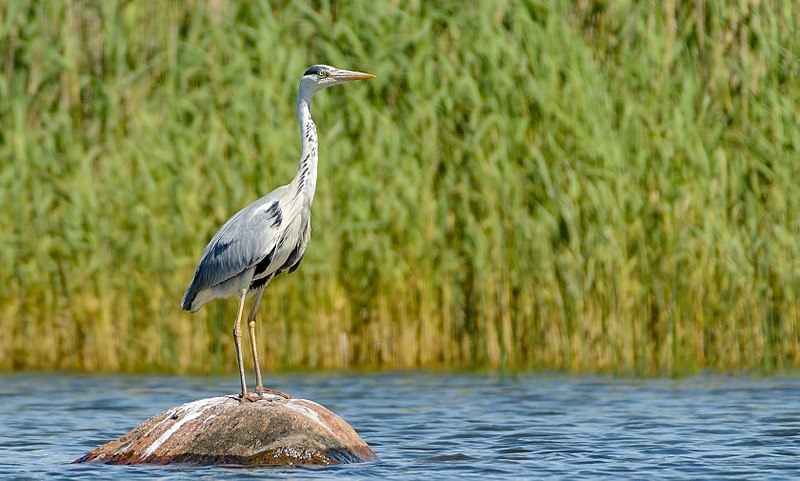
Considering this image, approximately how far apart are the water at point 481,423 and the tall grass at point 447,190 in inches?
12.0

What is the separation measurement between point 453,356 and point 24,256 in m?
3.47

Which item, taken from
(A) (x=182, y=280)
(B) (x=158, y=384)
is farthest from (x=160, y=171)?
(B) (x=158, y=384)

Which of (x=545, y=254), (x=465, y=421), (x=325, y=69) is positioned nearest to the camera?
(x=325, y=69)

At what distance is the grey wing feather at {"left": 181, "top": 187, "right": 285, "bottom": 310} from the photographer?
312 inches

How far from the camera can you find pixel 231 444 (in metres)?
7.67

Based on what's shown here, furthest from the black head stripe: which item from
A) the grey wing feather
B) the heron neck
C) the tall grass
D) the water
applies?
the tall grass

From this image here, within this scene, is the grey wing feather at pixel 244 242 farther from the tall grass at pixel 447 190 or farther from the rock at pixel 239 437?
the tall grass at pixel 447 190

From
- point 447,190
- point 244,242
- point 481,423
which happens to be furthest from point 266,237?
point 447,190

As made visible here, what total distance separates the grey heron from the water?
1.14 m

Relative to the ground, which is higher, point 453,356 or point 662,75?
point 662,75

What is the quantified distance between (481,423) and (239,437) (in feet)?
7.73

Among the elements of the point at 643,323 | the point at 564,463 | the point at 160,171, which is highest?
the point at 160,171

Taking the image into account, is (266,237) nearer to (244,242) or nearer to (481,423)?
(244,242)

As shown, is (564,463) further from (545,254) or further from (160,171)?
(160,171)
